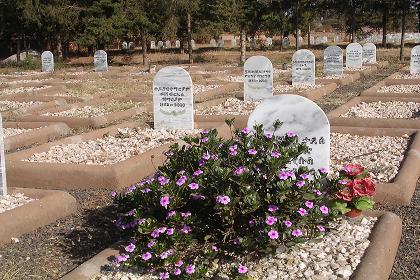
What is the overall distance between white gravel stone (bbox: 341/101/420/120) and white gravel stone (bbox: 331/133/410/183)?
A: 7.59 ft

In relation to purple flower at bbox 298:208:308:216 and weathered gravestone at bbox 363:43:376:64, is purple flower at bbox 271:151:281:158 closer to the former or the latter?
purple flower at bbox 298:208:308:216

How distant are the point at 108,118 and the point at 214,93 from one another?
4.87 metres

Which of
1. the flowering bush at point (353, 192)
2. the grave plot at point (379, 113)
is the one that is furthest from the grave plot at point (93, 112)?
the flowering bush at point (353, 192)

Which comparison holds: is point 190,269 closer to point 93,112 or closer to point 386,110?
point 386,110

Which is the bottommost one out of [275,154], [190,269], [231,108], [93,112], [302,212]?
[93,112]

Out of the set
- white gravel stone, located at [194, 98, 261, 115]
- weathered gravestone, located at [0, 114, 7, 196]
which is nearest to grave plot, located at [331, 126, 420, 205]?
white gravel stone, located at [194, 98, 261, 115]

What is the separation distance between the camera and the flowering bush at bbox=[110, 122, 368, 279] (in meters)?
3.64

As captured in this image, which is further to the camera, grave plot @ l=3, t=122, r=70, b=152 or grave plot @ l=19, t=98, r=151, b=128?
grave plot @ l=19, t=98, r=151, b=128

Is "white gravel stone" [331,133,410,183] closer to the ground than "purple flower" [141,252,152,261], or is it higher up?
closer to the ground

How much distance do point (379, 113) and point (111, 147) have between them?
550cm

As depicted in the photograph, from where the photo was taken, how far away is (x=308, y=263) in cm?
387

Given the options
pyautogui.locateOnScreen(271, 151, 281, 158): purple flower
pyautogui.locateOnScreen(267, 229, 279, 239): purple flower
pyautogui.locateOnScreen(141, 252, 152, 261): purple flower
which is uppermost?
pyautogui.locateOnScreen(271, 151, 281, 158): purple flower

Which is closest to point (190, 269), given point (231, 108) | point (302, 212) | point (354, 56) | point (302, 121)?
point (302, 212)

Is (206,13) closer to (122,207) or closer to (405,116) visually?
(405,116)
